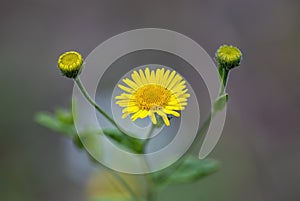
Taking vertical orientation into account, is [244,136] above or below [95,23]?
below

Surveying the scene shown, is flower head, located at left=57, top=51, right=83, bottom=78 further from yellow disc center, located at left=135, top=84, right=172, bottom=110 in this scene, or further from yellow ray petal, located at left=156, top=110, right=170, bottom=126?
yellow ray petal, located at left=156, top=110, right=170, bottom=126

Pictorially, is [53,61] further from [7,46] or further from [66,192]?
[66,192]

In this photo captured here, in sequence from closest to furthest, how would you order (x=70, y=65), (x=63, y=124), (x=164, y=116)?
(x=164, y=116) < (x=70, y=65) < (x=63, y=124)

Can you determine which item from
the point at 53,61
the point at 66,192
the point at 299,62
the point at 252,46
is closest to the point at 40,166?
the point at 66,192

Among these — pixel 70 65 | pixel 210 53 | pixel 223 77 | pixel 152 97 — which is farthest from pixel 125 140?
pixel 210 53

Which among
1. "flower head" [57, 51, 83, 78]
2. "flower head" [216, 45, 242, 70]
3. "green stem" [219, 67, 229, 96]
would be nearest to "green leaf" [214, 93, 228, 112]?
"green stem" [219, 67, 229, 96]

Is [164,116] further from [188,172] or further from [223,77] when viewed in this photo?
[188,172]
